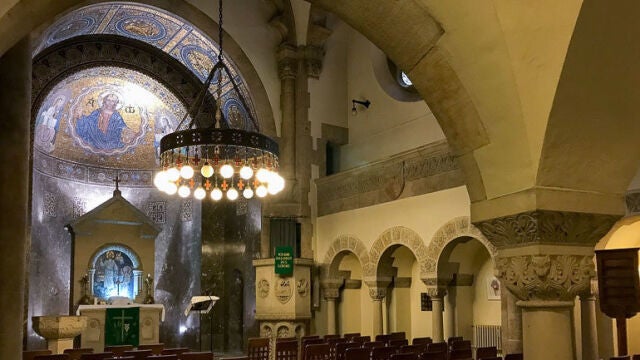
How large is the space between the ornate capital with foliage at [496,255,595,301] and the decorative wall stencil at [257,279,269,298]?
32.6ft

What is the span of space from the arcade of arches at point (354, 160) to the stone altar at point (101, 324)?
1162mm

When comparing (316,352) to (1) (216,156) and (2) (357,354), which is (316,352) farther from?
(1) (216,156)

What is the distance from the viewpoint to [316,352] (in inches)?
323

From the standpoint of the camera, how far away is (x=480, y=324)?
41.0 feet

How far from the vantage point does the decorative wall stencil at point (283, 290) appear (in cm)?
1353

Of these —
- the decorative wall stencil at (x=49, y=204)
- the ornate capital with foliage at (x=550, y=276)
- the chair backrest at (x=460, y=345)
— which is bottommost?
the chair backrest at (x=460, y=345)

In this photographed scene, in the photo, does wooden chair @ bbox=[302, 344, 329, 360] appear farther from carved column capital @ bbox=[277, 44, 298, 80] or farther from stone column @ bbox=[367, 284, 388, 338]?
carved column capital @ bbox=[277, 44, 298, 80]

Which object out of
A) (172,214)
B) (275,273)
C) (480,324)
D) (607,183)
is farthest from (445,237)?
(172,214)

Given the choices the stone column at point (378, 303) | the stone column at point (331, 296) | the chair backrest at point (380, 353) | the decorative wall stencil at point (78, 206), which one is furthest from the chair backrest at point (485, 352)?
the decorative wall stencil at point (78, 206)

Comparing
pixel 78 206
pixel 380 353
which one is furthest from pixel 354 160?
pixel 380 353

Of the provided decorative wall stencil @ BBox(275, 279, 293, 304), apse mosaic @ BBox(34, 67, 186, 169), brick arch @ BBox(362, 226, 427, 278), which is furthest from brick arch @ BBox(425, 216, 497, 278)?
apse mosaic @ BBox(34, 67, 186, 169)

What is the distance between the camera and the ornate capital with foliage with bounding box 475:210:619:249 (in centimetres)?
399

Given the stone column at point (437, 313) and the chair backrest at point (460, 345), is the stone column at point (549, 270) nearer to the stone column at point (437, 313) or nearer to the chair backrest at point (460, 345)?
the chair backrest at point (460, 345)

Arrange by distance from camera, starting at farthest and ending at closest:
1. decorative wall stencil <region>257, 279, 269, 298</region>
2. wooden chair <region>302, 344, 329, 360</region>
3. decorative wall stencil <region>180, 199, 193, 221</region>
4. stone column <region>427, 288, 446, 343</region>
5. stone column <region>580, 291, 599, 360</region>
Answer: decorative wall stencil <region>180, 199, 193, 221</region>, decorative wall stencil <region>257, 279, 269, 298</region>, stone column <region>427, 288, 446, 343</region>, stone column <region>580, 291, 599, 360</region>, wooden chair <region>302, 344, 329, 360</region>
